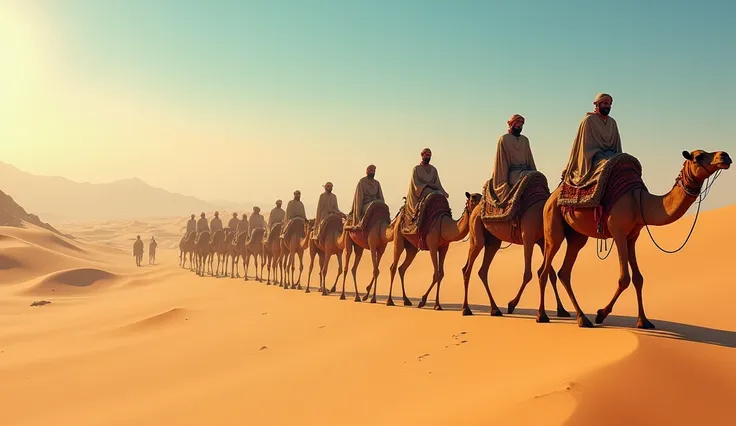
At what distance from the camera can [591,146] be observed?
8.79 meters

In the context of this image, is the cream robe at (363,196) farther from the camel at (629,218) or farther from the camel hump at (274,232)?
the camel hump at (274,232)

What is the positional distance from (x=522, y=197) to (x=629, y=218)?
2.19 m

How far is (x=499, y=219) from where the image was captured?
1018cm

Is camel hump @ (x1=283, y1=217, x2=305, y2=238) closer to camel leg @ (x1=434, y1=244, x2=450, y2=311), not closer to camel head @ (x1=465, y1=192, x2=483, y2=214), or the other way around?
camel leg @ (x1=434, y1=244, x2=450, y2=311)

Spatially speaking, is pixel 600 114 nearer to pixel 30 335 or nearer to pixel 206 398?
pixel 206 398

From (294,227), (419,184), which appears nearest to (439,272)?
(419,184)

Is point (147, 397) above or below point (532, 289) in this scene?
below

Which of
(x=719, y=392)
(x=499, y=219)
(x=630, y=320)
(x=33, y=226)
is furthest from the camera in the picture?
(x=33, y=226)

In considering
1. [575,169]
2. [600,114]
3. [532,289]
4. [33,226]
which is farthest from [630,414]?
→ [33,226]

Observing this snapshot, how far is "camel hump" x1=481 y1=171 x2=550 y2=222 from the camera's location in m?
9.89

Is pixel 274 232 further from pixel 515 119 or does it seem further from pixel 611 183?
pixel 611 183

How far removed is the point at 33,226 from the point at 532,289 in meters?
56.4

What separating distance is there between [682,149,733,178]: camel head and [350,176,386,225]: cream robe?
9374 mm

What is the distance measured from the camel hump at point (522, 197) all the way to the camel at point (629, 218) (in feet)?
1.78
